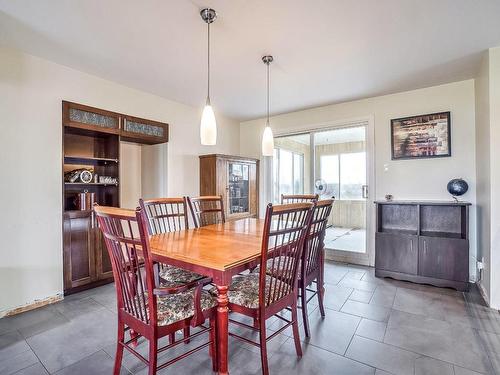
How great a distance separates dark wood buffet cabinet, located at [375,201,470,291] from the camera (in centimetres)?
294

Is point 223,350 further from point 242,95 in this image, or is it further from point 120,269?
point 242,95

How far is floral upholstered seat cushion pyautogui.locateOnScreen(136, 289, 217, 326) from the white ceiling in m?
1.99

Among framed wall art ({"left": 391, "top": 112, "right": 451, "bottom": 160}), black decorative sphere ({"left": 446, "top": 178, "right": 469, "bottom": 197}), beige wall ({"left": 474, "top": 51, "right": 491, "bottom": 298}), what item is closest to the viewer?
beige wall ({"left": 474, "top": 51, "right": 491, "bottom": 298})

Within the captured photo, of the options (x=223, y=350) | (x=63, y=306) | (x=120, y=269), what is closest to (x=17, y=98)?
(x=63, y=306)

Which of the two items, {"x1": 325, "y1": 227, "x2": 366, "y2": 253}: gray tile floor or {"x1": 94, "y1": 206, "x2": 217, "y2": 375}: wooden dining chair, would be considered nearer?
{"x1": 94, "y1": 206, "x2": 217, "y2": 375}: wooden dining chair

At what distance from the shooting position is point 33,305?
2.55 metres

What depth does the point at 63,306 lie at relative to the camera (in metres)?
2.59

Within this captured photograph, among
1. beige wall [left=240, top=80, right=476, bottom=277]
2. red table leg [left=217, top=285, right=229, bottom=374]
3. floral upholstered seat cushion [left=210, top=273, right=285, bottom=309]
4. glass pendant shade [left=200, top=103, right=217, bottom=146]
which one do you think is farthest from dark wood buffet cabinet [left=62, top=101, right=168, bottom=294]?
beige wall [left=240, top=80, right=476, bottom=277]


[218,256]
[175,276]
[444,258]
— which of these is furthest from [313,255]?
[444,258]

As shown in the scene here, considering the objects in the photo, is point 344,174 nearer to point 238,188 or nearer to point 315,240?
point 238,188

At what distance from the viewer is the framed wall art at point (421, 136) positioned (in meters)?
3.27

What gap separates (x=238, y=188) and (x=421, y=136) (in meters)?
2.75

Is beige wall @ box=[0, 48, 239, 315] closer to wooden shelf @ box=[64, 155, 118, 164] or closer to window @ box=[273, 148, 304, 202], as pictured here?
wooden shelf @ box=[64, 155, 118, 164]

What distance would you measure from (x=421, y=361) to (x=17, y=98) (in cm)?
398
